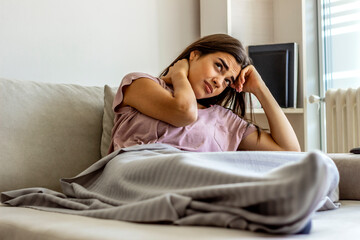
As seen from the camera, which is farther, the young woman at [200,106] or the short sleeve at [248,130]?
the short sleeve at [248,130]

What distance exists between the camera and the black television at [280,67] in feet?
9.02

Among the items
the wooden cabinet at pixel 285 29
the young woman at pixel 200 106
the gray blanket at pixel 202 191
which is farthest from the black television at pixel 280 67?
the gray blanket at pixel 202 191

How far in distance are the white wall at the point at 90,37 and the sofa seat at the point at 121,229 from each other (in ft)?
3.02

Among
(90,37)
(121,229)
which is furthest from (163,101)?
(90,37)

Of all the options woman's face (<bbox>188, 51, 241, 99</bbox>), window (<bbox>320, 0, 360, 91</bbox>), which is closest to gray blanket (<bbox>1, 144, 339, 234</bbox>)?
woman's face (<bbox>188, 51, 241, 99</bbox>)

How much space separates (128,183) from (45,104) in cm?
64

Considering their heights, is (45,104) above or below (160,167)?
above

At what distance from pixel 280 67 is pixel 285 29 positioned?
0.31 m

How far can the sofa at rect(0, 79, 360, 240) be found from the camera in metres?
1.14

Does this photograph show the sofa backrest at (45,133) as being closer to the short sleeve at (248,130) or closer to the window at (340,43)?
the short sleeve at (248,130)

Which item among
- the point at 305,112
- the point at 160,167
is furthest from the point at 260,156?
the point at 305,112

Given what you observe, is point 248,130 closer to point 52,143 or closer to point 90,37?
point 52,143

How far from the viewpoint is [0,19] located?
6.20 feet

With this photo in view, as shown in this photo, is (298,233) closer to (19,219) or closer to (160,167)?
(160,167)
